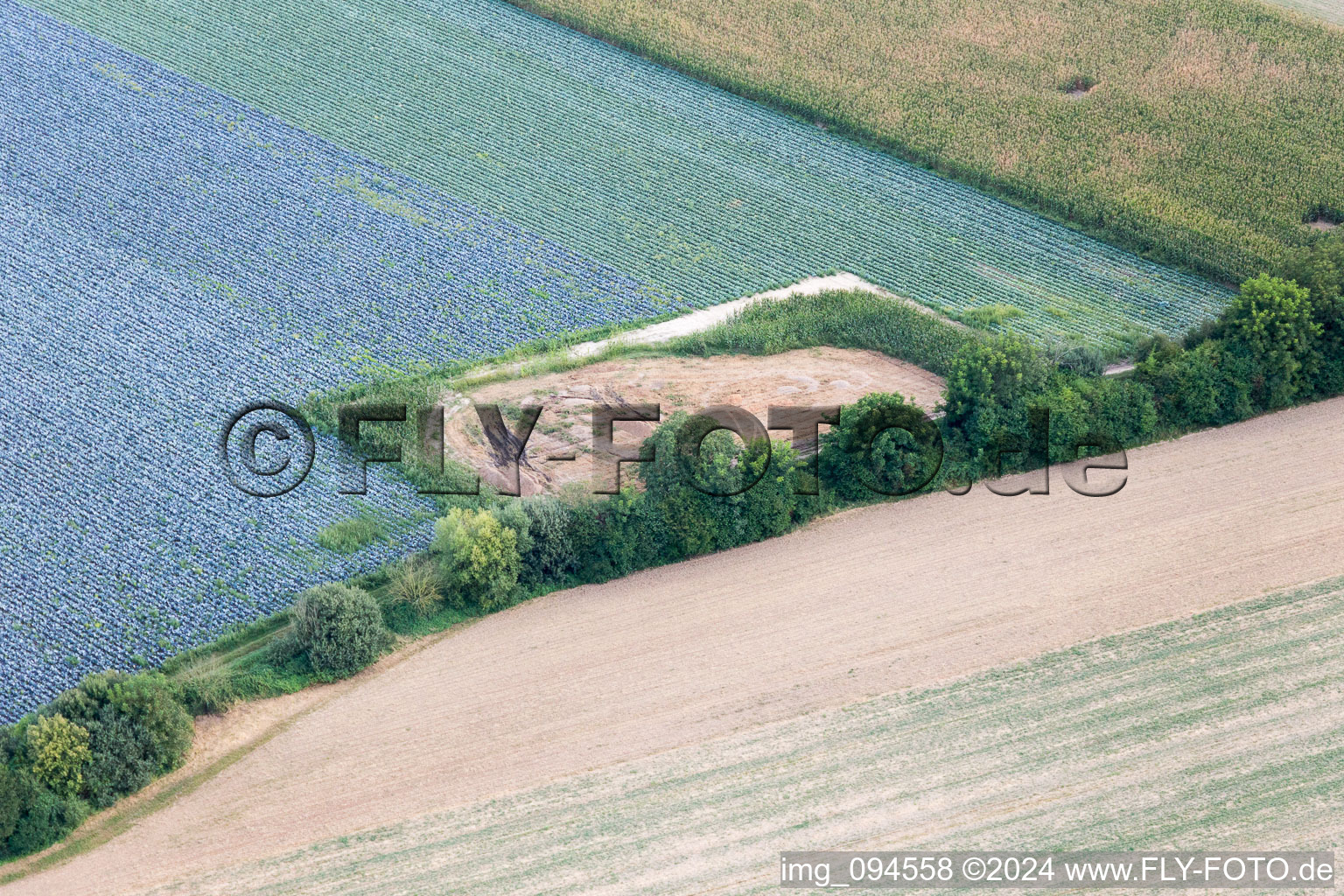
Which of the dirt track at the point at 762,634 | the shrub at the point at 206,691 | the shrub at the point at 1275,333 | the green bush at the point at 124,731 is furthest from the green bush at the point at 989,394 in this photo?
the green bush at the point at 124,731

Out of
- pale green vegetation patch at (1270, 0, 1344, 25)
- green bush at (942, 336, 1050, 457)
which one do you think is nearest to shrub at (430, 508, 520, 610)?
green bush at (942, 336, 1050, 457)

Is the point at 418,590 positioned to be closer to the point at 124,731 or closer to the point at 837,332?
the point at 124,731

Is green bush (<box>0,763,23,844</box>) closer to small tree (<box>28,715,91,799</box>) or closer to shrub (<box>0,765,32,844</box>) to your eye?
shrub (<box>0,765,32,844</box>)

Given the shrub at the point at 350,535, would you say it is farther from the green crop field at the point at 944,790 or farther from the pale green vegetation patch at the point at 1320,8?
the pale green vegetation patch at the point at 1320,8

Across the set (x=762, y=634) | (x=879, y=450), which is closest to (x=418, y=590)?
(x=762, y=634)

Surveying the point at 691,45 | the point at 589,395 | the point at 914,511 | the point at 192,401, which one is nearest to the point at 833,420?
the point at 914,511

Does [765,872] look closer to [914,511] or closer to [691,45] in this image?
[914,511]
